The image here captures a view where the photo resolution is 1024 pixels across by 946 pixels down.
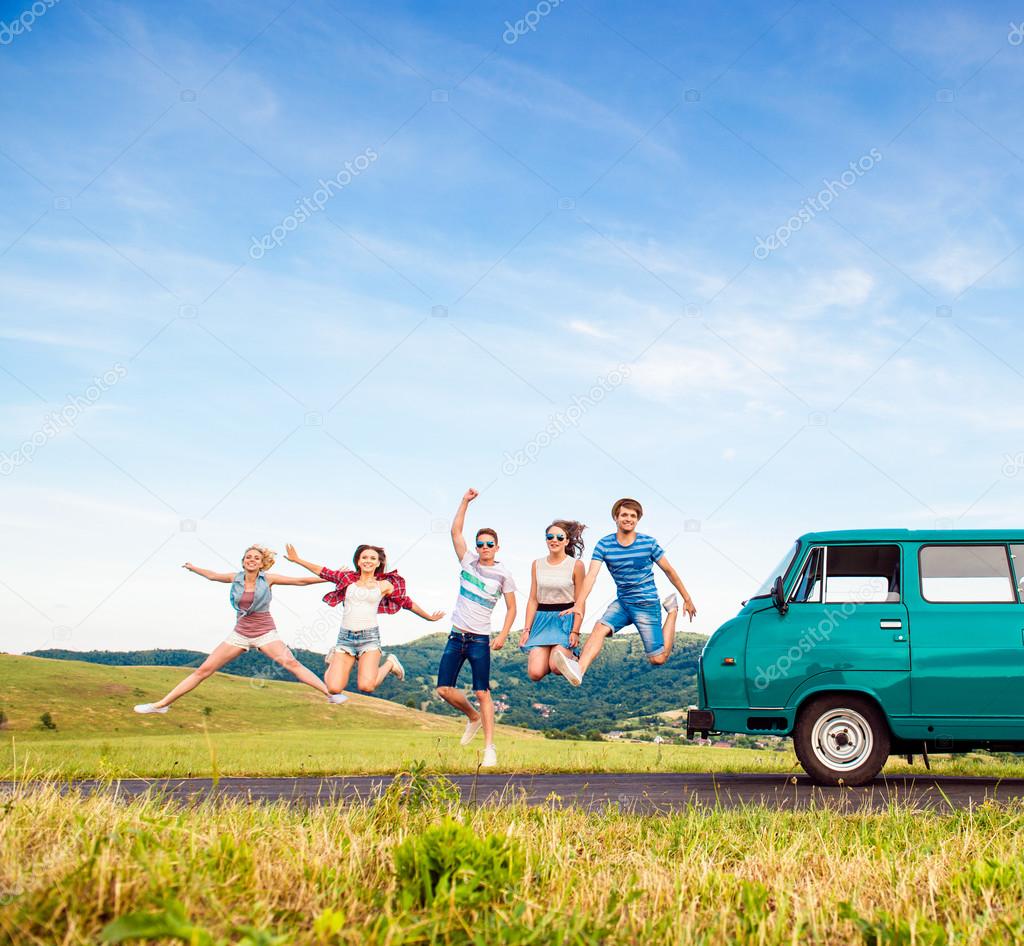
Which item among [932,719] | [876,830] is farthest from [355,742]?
[876,830]

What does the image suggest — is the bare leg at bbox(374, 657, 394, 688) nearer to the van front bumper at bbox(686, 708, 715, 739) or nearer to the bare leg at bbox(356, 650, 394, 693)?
the bare leg at bbox(356, 650, 394, 693)

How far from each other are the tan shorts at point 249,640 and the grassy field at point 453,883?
385cm

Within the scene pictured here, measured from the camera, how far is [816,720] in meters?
9.01

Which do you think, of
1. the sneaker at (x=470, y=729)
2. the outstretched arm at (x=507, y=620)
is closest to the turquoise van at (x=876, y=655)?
the outstretched arm at (x=507, y=620)

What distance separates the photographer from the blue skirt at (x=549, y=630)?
967 centimetres

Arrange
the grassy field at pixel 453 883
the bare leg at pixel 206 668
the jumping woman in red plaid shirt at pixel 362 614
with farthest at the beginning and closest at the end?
the jumping woman in red plaid shirt at pixel 362 614, the bare leg at pixel 206 668, the grassy field at pixel 453 883

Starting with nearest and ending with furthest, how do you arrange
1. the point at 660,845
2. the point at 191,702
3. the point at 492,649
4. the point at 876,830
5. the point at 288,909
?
the point at 288,909 < the point at 660,845 < the point at 876,830 < the point at 492,649 < the point at 191,702

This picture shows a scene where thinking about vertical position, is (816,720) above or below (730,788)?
above

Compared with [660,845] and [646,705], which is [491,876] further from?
[646,705]

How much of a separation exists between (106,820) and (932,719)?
7745 millimetres

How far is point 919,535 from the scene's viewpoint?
368 inches

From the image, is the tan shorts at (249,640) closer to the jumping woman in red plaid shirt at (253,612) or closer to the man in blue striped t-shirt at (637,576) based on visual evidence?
the jumping woman in red plaid shirt at (253,612)

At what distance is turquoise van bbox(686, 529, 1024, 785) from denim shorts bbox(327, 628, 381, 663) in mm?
3435

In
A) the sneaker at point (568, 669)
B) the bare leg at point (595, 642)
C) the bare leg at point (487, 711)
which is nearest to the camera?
the sneaker at point (568, 669)
